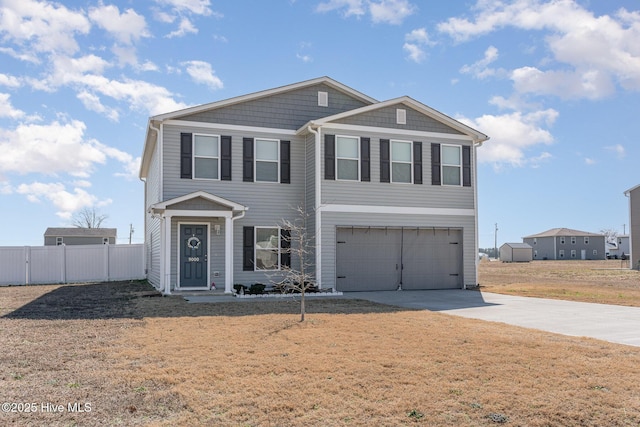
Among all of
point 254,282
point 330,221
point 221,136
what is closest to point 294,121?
point 221,136

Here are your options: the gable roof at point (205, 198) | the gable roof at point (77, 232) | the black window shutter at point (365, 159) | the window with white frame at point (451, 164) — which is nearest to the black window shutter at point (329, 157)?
the black window shutter at point (365, 159)

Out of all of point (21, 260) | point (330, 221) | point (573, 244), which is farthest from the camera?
point (573, 244)

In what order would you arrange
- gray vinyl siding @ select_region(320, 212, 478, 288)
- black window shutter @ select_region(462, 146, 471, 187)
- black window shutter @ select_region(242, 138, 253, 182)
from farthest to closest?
1. black window shutter @ select_region(462, 146, 471, 187)
2. black window shutter @ select_region(242, 138, 253, 182)
3. gray vinyl siding @ select_region(320, 212, 478, 288)

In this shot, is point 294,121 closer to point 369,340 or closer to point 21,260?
point 369,340

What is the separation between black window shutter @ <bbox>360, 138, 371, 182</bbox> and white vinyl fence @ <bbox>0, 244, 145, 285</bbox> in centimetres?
1133

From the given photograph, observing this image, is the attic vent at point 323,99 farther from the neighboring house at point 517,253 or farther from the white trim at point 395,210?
the neighboring house at point 517,253

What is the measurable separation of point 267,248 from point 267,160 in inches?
114

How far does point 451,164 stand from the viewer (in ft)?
64.6

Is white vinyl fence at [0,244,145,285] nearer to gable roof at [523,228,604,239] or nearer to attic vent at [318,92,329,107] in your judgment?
attic vent at [318,92,329,107]

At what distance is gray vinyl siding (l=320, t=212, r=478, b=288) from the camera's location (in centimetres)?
1786

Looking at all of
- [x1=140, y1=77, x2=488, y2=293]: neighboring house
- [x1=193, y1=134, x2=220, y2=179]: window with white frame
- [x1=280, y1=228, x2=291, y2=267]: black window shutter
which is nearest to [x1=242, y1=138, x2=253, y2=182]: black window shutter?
[x1=140, y1=77, x2=488, y2=293]: neighboring house

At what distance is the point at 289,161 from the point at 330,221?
2.55 meters

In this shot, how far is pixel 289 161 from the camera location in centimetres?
1880

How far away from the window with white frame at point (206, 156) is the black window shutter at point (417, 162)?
6546mm
